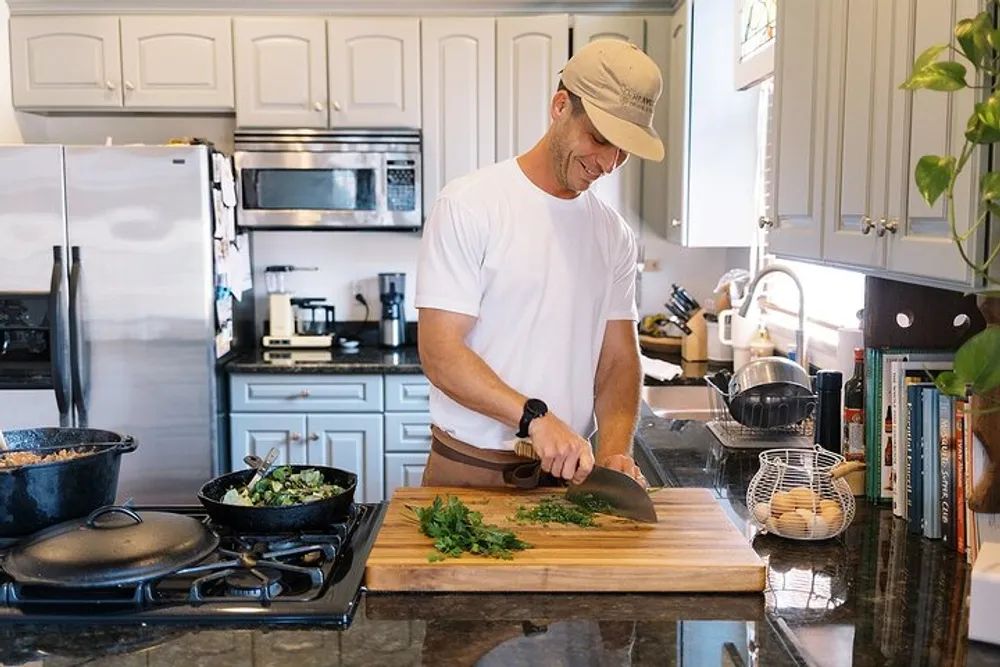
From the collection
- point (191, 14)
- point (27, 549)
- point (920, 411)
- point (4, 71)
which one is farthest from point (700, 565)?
point (4, 71)

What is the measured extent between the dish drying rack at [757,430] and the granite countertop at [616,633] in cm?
81

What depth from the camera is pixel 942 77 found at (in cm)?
112

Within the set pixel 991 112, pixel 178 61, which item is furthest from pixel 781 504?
pixel 178 61

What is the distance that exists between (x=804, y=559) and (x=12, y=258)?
9.80 ft

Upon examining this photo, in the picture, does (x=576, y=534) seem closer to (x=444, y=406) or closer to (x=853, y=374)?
(x=444, y=406)

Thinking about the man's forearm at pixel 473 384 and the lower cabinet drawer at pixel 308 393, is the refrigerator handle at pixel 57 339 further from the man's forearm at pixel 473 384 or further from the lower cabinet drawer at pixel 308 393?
the man's forearm at pixel 473 384

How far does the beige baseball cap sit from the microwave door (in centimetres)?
216

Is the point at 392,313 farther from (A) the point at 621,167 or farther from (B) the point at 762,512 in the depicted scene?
(B) the point at 762,512

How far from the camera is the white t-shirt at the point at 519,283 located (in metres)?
1.90

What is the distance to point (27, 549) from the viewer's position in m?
1.46

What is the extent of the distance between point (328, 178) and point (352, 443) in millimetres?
1019

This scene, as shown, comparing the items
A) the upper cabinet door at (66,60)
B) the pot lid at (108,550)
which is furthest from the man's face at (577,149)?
the upper cabinet door at (66,60)

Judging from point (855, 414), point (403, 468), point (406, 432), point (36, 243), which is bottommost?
point (403, 468)

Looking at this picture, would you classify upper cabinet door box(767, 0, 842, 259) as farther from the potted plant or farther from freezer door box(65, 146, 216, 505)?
freezer door box(65, 146, 216, 505)
